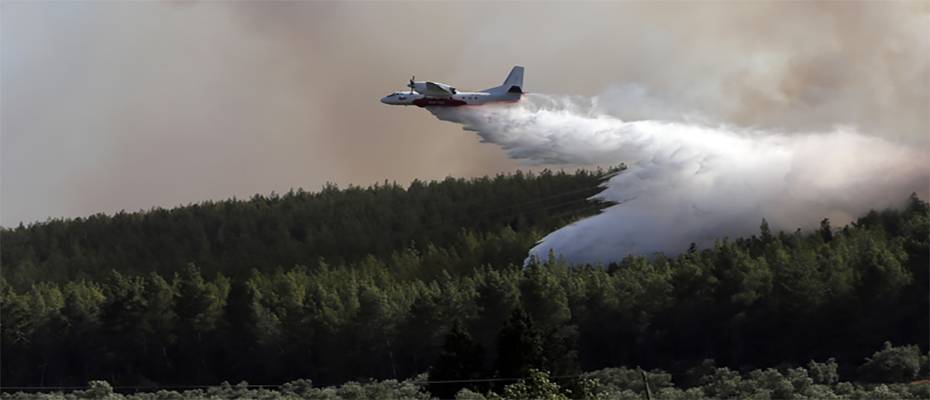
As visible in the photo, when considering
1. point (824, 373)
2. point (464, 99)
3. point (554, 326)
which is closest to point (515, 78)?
point (464, 99)

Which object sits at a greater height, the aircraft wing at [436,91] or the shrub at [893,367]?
the aircraft wing at [436,91]

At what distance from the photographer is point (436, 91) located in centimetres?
9156

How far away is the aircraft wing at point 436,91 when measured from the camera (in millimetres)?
91312

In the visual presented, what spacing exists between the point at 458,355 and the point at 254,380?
121ft

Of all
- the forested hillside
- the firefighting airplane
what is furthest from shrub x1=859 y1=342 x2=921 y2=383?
the forested hillside

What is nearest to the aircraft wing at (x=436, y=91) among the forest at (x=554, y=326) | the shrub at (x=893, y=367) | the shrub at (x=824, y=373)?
the forest at (x=554, y=326)

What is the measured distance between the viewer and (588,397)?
215ft

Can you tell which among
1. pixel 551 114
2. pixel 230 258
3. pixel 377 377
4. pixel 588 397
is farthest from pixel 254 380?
pixel 230 258

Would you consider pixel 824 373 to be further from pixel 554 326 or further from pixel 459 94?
pixel 459 94

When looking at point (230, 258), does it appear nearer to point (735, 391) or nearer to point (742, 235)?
point (742, 235)

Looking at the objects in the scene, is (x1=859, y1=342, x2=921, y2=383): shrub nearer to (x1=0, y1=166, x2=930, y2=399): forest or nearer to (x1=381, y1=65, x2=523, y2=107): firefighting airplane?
(x1=0, y1=166, x2=930, y2=399): forest

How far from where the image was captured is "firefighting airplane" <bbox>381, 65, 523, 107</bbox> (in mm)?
91688

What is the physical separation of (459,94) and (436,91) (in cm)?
132

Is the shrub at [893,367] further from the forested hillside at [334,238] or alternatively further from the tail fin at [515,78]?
the forested hillside at [334,238]
